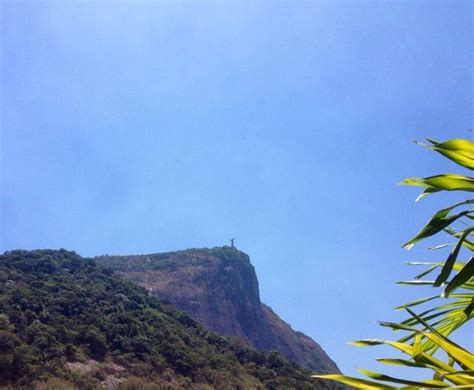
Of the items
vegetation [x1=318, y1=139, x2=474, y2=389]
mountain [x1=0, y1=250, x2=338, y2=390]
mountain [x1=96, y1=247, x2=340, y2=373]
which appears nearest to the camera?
vegetation [x1=318, y1=139, x2=474, y2=389]

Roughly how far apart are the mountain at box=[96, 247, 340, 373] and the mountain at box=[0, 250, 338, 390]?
21884 millimetres

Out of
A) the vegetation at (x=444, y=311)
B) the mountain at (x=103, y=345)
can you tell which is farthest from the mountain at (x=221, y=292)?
the vegetation at (x=444, y=311)

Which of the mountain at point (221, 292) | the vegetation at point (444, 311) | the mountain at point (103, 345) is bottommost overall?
the vegetation at point (444, 311)

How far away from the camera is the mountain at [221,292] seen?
5906 centimetres

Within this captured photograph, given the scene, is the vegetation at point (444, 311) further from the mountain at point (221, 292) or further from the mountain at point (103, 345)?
the mountain at point (221, 292)

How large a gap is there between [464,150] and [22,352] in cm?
1963

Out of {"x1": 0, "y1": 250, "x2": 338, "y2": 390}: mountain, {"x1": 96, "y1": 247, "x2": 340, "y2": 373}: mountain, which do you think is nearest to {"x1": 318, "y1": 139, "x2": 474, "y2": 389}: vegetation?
{"x1": 0, "y1": 250, "x2": 338, "y2": 390}: mountain

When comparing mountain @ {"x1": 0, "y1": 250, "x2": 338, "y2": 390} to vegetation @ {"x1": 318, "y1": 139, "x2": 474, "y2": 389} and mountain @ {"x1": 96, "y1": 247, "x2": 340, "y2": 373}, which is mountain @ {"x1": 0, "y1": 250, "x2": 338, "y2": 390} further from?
mountain @ {"x1": 96, "y1": 247, "x2": 340, "y2": 373}

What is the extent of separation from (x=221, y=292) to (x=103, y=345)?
44.1m

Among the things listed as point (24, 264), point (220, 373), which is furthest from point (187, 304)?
point (220, 373)

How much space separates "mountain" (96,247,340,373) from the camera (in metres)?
59.1

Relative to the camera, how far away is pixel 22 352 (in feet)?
59.6

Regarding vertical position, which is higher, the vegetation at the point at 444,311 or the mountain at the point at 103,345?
the mountain at the point at 103,345

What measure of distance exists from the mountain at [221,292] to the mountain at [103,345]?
21884 mm
